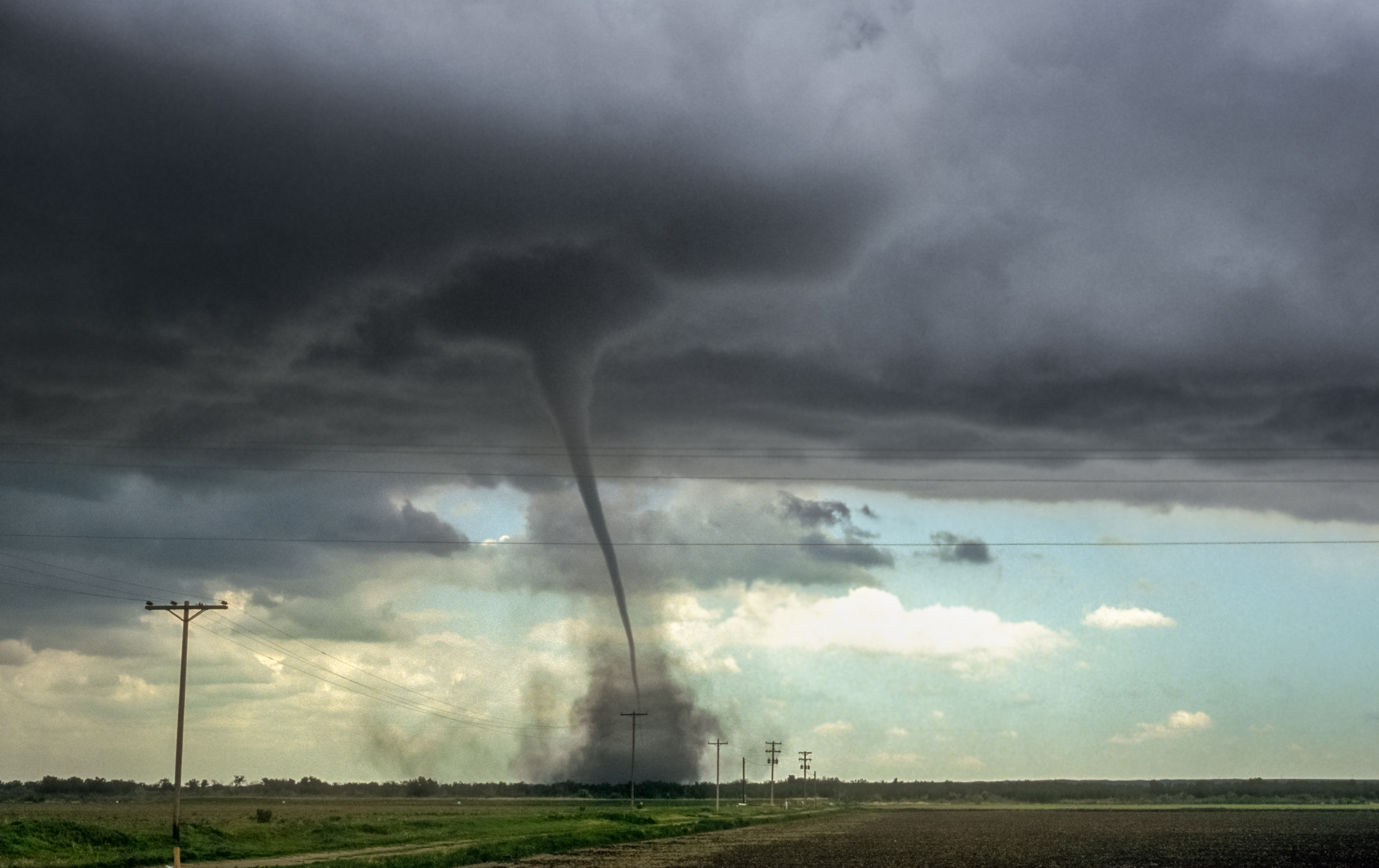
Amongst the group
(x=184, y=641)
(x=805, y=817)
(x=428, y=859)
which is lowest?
(x=805, y=817)

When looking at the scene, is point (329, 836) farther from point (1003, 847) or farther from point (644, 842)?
point (1003, 847)

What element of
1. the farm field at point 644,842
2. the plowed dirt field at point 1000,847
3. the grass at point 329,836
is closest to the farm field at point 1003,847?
the plowed dirt field at point 1000,847

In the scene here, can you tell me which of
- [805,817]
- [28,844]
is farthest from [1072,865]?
[805,817]

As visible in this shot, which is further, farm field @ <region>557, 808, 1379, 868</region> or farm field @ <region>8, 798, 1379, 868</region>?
farm field @ <region>557, 808, 1379, 868</region>

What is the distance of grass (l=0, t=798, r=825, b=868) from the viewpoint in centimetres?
8144

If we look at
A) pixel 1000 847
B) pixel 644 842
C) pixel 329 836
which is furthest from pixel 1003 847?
pixel 329 836

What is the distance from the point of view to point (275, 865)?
8012 cm

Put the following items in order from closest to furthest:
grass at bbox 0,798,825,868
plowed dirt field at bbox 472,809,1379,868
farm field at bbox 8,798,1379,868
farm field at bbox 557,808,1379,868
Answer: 1. grass at bbox 0,798,825,868
2. farm field at bbox 8,798,1379,868
3. plowed dirt field at bbox 472,809,1379,868
4. farm field at bbox 557,808,1379,868

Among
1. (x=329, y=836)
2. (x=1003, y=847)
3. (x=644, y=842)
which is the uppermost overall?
(x=329, y=836)

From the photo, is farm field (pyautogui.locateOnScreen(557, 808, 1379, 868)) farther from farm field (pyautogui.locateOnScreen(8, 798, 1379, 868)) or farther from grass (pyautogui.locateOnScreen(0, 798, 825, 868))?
grass (pyautogui.locateOnScreen(0, 798, 825, 868))

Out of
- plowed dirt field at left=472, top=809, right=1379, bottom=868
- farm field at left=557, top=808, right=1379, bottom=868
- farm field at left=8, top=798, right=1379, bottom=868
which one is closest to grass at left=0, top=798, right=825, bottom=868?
farm field at left=8, top=798, right=1379, bottom=868

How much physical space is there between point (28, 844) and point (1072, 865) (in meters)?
70.7

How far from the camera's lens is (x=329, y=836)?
110m

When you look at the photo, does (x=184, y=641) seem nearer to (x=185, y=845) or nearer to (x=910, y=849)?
(x=185, y=845)
